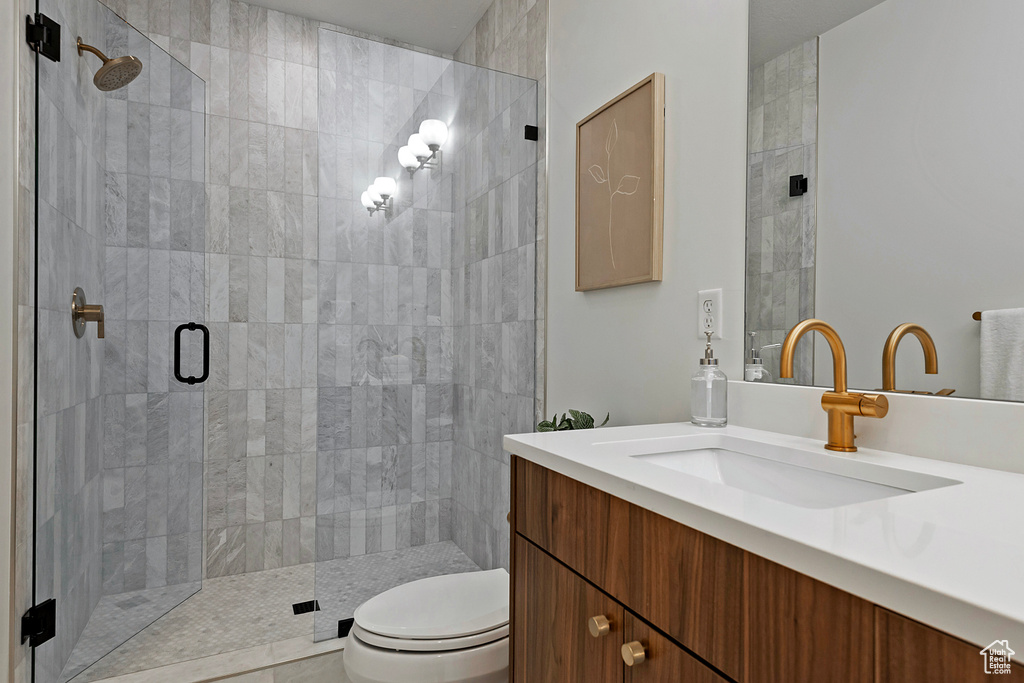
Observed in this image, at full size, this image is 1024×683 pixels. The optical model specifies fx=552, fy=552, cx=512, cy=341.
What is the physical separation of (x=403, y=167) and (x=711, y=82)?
1033mm

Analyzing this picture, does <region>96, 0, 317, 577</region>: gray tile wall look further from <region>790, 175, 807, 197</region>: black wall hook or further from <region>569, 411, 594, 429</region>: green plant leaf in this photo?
<region>790, 175, 807, 197</region>: black wall hook

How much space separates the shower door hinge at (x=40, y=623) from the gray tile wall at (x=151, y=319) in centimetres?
32

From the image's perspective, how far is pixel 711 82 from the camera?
1265mm

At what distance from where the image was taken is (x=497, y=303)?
2.01 m

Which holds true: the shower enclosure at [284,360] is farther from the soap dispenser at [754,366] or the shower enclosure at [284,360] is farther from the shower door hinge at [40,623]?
the soap dispenser at [754,366]

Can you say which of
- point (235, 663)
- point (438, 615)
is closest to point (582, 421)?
point (438, 615)

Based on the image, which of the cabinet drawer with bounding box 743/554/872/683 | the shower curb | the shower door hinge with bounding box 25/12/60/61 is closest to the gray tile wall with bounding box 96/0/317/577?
the shower curb

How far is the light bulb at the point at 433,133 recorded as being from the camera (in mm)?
1922

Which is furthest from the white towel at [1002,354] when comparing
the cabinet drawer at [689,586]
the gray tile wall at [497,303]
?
the gray tile wall at [497,303]

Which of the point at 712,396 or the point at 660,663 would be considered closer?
the point at 660,663

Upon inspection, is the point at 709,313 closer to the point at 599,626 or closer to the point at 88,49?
the point at 599,626

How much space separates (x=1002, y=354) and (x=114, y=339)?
7.92ft

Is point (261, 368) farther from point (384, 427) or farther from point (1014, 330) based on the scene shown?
point (1014, 330)

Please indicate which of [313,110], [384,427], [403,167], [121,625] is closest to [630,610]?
[384,427]
